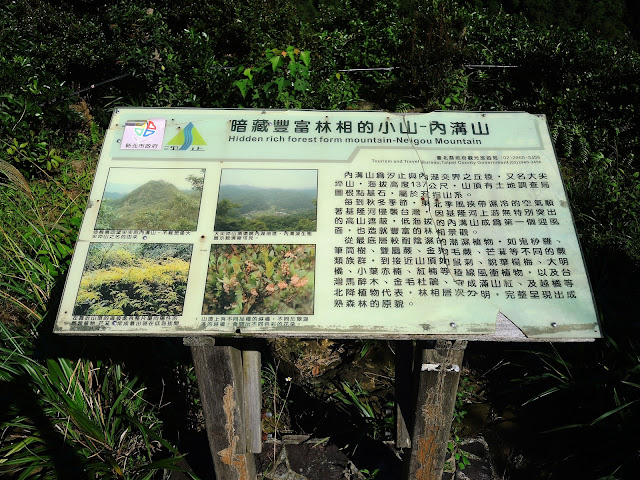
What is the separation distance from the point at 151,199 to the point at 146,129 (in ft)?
1.21

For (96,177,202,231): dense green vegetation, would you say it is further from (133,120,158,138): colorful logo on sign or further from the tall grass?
the tall grass

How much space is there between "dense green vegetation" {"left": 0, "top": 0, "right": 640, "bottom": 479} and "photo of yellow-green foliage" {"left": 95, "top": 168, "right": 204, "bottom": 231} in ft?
0.84

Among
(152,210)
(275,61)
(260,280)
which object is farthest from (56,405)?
(275,61)

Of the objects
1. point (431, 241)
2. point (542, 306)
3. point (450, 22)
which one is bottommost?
point (542, 306)

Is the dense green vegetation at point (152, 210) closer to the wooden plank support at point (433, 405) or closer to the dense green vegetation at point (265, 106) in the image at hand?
the dense green vegetation at point (265, 106)

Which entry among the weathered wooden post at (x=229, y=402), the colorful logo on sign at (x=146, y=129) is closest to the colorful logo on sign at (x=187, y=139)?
the colorful logo on sign at (x=146, y=129)

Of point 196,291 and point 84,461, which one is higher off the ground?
point 196,291

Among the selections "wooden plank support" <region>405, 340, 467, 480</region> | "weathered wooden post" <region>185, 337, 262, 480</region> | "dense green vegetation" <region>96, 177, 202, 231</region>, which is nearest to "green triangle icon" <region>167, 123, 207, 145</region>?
"dense green vegetation" <region>96, 177, 202, 231</region>

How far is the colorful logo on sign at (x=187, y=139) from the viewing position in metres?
Result: 2.03

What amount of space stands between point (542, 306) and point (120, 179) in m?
1.75

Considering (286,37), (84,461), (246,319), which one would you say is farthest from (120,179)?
(286,37)

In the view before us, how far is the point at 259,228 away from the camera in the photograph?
183cm

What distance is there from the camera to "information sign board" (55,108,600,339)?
1.70 meters

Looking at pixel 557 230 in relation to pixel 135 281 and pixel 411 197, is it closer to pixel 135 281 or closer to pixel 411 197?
pixel 411 197
